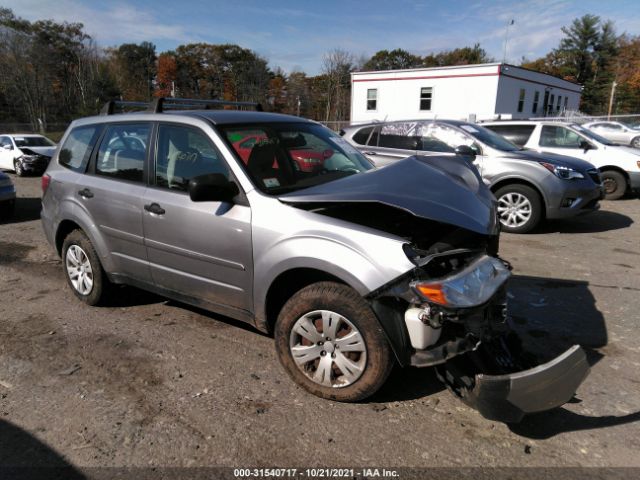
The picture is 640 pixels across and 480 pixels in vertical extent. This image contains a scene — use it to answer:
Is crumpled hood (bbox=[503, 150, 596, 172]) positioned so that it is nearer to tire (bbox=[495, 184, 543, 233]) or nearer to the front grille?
the front grille

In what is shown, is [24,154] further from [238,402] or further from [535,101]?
[535,101]

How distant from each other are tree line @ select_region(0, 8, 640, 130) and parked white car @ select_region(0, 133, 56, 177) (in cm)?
2448

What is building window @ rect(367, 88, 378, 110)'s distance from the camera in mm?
33175

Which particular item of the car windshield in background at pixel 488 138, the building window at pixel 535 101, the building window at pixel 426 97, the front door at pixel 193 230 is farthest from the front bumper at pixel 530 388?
the building window at pixel 535 101

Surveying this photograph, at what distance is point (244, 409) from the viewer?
2.93 meters

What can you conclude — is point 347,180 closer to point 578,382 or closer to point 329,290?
point 329,290

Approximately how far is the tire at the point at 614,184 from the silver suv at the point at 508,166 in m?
3.20

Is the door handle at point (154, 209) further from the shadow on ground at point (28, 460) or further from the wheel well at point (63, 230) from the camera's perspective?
the shadow on ground at point (28, 460)

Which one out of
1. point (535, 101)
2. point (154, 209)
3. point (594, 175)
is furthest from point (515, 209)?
point (535, 101)

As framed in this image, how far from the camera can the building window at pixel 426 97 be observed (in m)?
31.1

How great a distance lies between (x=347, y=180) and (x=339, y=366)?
4.10ft

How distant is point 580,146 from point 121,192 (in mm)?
9669

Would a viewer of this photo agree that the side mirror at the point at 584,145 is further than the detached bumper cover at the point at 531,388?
Yes

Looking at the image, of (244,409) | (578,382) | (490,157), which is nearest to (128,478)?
(244,409)
